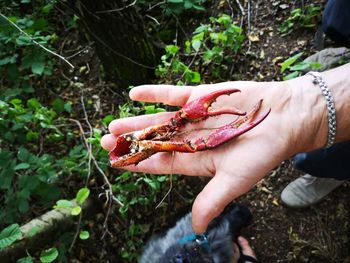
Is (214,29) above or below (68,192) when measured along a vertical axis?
above

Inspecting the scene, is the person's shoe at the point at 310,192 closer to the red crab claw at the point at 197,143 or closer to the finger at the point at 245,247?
the finger at the point at 245,247

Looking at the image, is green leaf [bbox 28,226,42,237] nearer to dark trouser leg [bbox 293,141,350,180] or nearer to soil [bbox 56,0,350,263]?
soil [bbox 56,0,350,263]

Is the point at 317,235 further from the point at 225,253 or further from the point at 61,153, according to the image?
the point at 61,153

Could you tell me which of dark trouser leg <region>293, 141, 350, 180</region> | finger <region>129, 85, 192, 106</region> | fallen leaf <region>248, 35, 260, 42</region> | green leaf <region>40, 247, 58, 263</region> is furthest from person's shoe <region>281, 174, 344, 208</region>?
green leaf <region>40, 247, 58, 263</region>

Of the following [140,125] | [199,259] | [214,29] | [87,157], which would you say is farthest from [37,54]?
[199,259]

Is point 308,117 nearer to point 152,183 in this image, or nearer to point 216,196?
point 216,196
